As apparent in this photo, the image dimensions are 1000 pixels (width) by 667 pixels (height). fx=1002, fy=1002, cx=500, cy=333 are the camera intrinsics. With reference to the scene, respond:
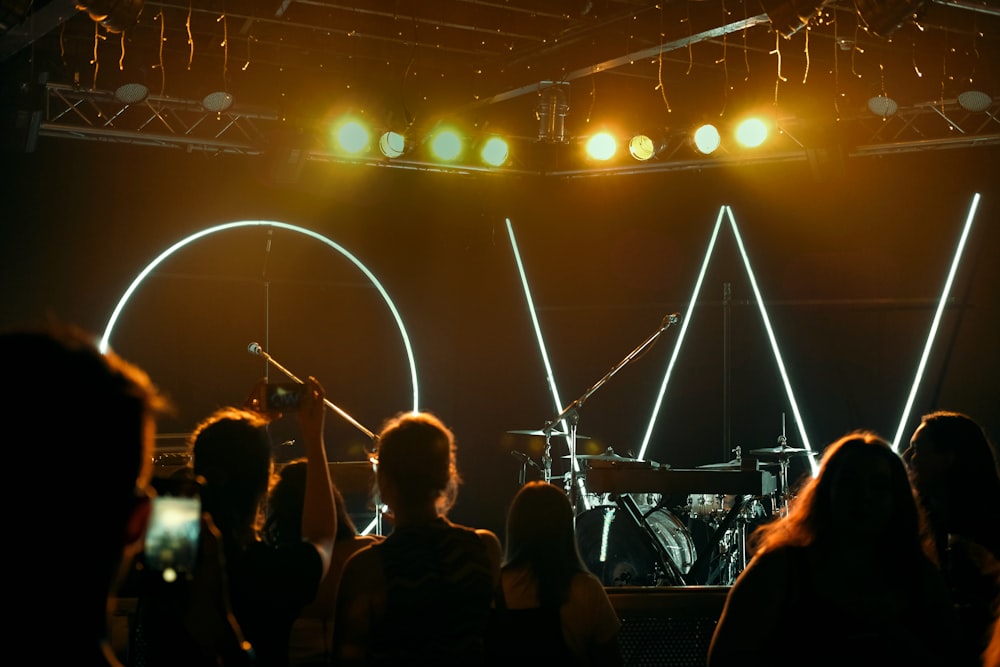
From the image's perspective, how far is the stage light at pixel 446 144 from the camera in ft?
25.2

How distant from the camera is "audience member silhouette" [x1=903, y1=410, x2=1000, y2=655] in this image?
9.01ft

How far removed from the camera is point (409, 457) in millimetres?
2377

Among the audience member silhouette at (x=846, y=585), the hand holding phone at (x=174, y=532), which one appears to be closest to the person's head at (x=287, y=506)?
the audience member silhouette at (x=846, y=585)

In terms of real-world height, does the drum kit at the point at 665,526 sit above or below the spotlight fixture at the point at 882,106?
below

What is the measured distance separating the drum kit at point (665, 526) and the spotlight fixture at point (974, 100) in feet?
8.45

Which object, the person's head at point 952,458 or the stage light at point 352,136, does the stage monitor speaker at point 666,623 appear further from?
the stage light at point 352,136

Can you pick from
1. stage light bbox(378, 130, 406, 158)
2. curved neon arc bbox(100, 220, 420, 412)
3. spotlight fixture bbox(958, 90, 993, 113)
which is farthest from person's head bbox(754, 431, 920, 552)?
curved neon arc bbox(100, 220, 420, 412)

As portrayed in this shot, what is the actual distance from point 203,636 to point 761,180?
790 centimetres

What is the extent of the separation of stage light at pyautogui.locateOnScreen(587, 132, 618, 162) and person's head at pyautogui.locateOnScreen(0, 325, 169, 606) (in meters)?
6.92

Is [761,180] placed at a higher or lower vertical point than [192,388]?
higher

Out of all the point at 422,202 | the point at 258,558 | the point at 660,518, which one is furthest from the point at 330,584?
the point at 422,202

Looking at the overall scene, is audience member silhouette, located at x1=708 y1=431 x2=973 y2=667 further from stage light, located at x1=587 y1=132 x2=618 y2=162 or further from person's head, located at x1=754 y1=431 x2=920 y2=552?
stage light, located at x1=587 y1=132 x2=618 y2=162

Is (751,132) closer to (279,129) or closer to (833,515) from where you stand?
(279,129)

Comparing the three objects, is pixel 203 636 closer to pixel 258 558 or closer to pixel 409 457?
pixel 258 558
